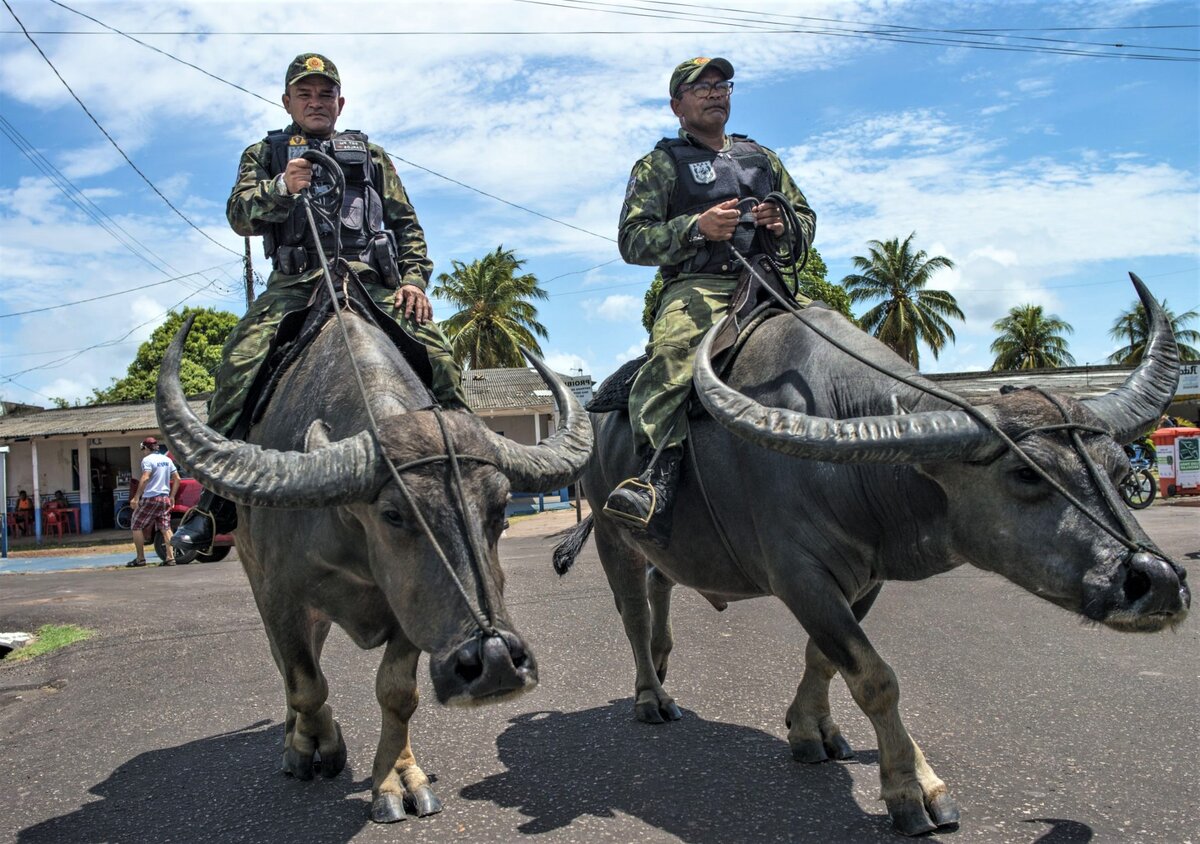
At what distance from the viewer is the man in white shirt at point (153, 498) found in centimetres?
1645

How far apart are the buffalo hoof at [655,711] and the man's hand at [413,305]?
2.52 metres

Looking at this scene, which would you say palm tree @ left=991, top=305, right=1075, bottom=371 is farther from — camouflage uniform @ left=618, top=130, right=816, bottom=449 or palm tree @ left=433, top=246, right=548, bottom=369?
camouflage uniform @ left=618, top=130, right=816, bottom=449

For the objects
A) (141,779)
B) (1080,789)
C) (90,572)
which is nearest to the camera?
(1080,789)

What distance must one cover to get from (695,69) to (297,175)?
2.33m

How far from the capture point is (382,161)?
19.9 ft

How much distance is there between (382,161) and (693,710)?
3.86 m

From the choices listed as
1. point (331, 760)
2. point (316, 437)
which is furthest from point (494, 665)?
point (331, 760)

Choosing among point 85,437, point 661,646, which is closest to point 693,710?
point 661,646

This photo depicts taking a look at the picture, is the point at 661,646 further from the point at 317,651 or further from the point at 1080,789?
the point at 1080,789

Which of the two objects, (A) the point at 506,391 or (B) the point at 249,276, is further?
(A) the point at 506,391

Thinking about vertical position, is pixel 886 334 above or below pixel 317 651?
above

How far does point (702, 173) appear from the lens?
18.4 ft

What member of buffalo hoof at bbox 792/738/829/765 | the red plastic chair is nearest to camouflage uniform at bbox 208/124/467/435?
buffalo hoof at bbox 792/738/829/765

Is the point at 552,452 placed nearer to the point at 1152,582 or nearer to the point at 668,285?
the point at 668,285
